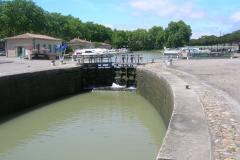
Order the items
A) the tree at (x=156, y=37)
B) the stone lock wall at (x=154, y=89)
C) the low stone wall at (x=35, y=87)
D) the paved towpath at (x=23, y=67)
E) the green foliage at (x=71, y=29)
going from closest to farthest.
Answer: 1. the stone lock wall at (x=154, y=89)
2. the low stone wall at (x=35, y=87)
3. the paved towpath at (x=23, y=67)
4. the green foliage at (x=71, y=29)
5. the tree at (x=156, y=37)

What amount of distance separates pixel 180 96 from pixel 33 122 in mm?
5690

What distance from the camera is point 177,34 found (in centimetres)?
10694

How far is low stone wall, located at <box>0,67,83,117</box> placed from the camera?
10.7m

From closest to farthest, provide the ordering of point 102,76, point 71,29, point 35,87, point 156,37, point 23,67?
1. point 35,87
2. point 23,67
3. point 102,76
4. point 71,29
5. point 156,37

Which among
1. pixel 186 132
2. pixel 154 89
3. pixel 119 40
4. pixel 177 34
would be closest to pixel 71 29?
pixel 119 40

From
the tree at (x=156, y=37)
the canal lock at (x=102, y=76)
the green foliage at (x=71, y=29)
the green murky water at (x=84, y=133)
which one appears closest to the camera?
the green murky water at (x=84, y=133)

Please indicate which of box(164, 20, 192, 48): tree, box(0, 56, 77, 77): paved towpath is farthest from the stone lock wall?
box(164, 20, 192, 48): tree

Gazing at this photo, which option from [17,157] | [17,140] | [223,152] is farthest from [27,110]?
[223,152]

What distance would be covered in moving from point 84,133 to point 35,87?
5.39m

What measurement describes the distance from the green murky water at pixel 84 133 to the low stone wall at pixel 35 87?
623 mm

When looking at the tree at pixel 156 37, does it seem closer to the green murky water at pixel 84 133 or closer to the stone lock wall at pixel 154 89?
the stone lock wall at pixel 154 89

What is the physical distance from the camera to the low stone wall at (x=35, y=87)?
10.7m

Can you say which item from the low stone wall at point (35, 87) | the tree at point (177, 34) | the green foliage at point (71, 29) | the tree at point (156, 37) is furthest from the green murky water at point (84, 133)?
the tree at point (156, 37)

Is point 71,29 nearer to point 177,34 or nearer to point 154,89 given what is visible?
point 177,34
